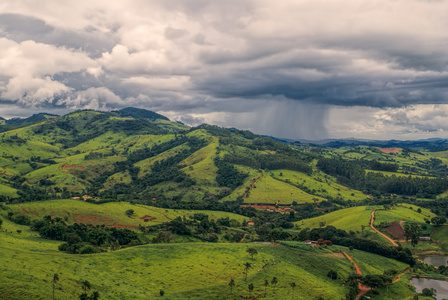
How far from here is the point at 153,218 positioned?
199 m

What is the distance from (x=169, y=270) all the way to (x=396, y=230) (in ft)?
439

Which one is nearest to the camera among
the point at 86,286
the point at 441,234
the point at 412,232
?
the point at 86,286

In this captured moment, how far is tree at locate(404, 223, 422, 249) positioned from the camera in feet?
539

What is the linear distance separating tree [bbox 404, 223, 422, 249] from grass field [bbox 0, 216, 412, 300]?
1096 inches

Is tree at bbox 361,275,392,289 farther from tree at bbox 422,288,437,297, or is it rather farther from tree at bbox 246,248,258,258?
tree at bbox 246,248,258,258

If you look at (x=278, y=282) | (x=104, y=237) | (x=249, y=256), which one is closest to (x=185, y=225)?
(x=104, y=237)

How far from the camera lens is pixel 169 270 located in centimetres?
10788

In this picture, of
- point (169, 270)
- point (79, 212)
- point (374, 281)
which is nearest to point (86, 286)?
point (169, 270)

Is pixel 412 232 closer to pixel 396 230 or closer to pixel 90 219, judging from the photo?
pixel 396 230

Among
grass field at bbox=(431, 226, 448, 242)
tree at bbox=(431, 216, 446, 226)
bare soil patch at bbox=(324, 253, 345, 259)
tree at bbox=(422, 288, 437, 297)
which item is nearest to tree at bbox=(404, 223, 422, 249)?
grass field at bbox=(431, 226, 448, 242)

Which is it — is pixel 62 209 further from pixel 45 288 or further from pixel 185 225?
pixel 45 288

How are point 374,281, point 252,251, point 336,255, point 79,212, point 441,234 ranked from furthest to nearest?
1. point 79,212
2. point 441,234
3. point 336,255
4. point 252,251
5. point 374,281

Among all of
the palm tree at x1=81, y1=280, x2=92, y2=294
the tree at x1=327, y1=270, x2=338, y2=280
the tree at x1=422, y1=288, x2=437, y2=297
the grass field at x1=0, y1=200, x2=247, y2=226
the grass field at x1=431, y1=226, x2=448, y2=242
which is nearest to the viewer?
the palm tree at x1=81, y1=280, x2=92, y2=294

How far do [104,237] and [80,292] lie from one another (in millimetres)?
63022
